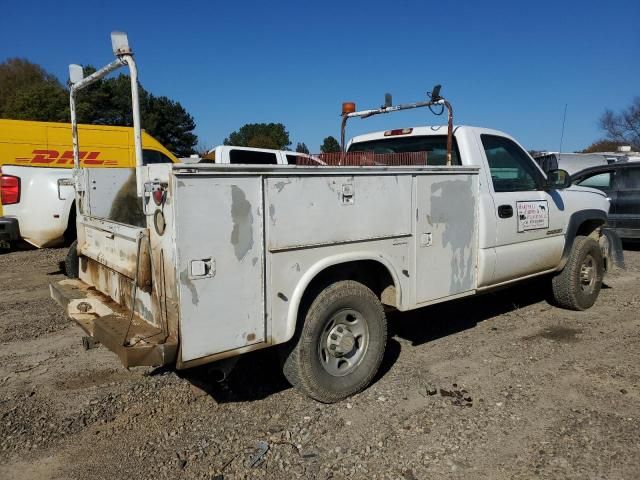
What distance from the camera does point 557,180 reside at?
548 cm

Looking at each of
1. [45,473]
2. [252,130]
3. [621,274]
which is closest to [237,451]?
[45,473]

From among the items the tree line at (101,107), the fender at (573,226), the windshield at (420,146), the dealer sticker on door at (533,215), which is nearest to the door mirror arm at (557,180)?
the dealer sticker on door at (533,215)

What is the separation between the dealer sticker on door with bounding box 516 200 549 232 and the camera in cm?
506

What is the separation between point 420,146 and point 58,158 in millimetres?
9489

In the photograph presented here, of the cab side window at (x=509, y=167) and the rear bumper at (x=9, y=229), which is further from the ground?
the cab side window at (x=509, y=167)

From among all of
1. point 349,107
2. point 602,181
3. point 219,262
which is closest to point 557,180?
point 349,107

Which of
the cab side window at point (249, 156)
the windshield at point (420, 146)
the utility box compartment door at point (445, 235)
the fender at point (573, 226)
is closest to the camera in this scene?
the utility box compartment door at point (445, 235)

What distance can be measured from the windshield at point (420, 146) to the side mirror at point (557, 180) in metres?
1.23

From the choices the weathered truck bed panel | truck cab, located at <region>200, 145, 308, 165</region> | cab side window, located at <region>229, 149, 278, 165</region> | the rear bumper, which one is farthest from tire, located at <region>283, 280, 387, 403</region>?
cab side window, located at <region>229, 149, 278, 165</region>

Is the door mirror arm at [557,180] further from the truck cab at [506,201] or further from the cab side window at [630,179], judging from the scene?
the cab side window at [630,179]

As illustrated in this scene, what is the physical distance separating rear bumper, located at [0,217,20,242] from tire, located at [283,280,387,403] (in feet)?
18.9

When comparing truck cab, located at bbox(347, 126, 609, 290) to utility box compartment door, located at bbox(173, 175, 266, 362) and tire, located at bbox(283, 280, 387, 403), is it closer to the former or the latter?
tire, located at bbox(283, 280, 387, 403)

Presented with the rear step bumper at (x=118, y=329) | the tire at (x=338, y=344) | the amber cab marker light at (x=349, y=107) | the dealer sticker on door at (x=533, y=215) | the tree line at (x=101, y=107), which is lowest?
the tire at (x=338, y=344)

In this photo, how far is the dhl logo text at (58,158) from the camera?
37.7 feet
